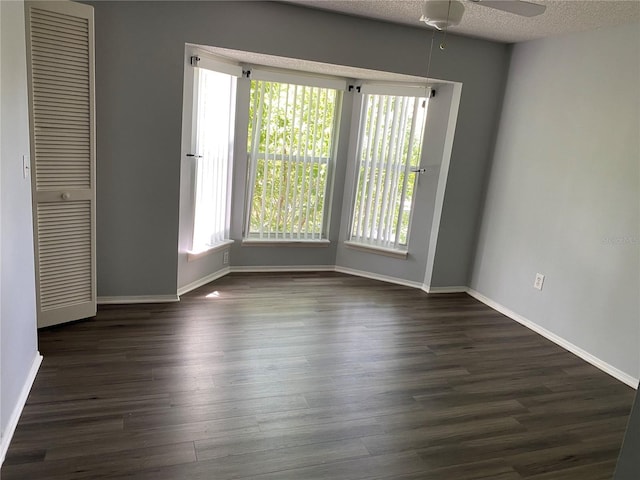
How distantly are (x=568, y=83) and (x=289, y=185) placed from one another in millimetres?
2526

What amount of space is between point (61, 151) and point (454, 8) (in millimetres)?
2407

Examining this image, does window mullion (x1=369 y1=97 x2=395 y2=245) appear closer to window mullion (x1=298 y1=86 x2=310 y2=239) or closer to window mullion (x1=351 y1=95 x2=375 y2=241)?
window mullion (x1=351 y1=95 x2=375 y2=241)

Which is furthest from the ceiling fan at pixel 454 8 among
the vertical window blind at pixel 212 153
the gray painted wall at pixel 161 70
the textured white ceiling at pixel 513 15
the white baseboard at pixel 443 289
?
the white baseboard at pixel 443 289

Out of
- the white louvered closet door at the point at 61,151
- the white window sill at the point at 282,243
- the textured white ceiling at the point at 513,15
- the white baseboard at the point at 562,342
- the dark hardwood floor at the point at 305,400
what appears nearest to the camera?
the dark hardwood floor at the point at 305,400

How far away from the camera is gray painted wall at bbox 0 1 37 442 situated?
77.2 inches

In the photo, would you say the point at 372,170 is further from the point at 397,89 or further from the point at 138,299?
the point at 138,299

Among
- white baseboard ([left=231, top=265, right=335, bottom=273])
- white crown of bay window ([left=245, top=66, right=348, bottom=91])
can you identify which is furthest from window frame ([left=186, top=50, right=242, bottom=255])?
white baseboard ([left=231, top=265, right=335, bottom=273])

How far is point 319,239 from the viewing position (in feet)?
15.9

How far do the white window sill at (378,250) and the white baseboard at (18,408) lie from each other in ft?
9.81

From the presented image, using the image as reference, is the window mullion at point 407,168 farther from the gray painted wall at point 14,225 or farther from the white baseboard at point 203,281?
the gray painted wall at point 14,225

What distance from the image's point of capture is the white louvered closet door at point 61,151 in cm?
270

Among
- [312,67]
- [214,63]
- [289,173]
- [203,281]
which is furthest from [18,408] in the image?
[312,67]

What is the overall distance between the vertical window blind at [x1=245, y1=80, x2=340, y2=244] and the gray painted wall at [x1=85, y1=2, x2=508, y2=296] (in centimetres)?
71

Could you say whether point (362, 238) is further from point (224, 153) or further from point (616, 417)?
point (616, 417)
